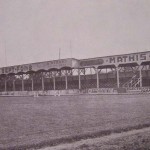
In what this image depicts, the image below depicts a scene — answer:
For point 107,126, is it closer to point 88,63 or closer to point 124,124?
point 124,124

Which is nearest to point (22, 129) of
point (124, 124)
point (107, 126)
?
point (107, 126)

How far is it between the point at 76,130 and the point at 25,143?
250 cm

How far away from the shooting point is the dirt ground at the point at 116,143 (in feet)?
25.6

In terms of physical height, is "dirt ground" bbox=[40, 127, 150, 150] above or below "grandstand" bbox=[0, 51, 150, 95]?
below

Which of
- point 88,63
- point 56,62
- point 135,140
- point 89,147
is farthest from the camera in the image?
point 56,62

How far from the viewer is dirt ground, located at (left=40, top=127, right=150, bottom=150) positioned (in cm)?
781

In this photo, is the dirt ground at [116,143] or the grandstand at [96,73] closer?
the dirt ground at [116,143]

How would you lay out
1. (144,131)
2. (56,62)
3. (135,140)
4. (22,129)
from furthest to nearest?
(56,62) < (22,129) < (144,131) < (135,140)

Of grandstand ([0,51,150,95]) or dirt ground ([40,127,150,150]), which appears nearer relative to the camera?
dirt ground ([40,127,150,150])

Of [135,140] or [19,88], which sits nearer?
[135,140]

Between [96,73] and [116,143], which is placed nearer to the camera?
[116,143]

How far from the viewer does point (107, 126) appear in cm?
1136

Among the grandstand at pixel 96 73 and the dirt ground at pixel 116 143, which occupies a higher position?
the grandstand at pixel 96 73

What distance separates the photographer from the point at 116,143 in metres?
8.41
